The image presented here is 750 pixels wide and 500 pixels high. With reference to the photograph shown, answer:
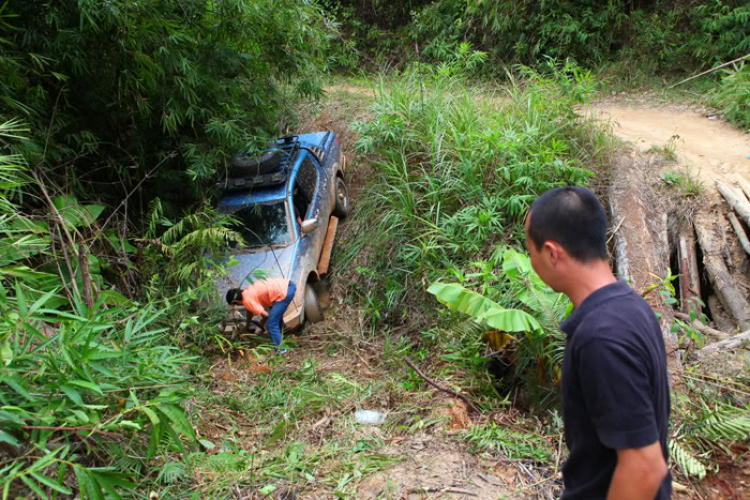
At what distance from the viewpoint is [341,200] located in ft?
26.4

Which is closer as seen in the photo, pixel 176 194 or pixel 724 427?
pixel 724 427

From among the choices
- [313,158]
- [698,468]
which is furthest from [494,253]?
[313,158]

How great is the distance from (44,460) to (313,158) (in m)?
5.73

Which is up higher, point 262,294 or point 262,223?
point 262,223

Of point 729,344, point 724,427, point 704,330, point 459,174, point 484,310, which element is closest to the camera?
point 724,427

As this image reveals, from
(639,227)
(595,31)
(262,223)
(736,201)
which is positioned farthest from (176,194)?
(595,31)

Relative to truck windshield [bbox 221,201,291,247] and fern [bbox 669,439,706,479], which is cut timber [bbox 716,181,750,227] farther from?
truck windshield [bbox 221,201,291,247]

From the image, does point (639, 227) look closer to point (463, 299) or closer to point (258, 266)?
point (463, 299)

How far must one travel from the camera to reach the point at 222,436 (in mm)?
4191

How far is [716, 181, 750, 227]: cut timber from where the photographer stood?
249 inches

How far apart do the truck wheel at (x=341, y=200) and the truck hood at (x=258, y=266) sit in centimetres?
173

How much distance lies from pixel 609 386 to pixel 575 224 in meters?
0.52

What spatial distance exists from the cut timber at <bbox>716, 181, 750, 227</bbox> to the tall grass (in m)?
1.63

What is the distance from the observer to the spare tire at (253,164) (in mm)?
6883
